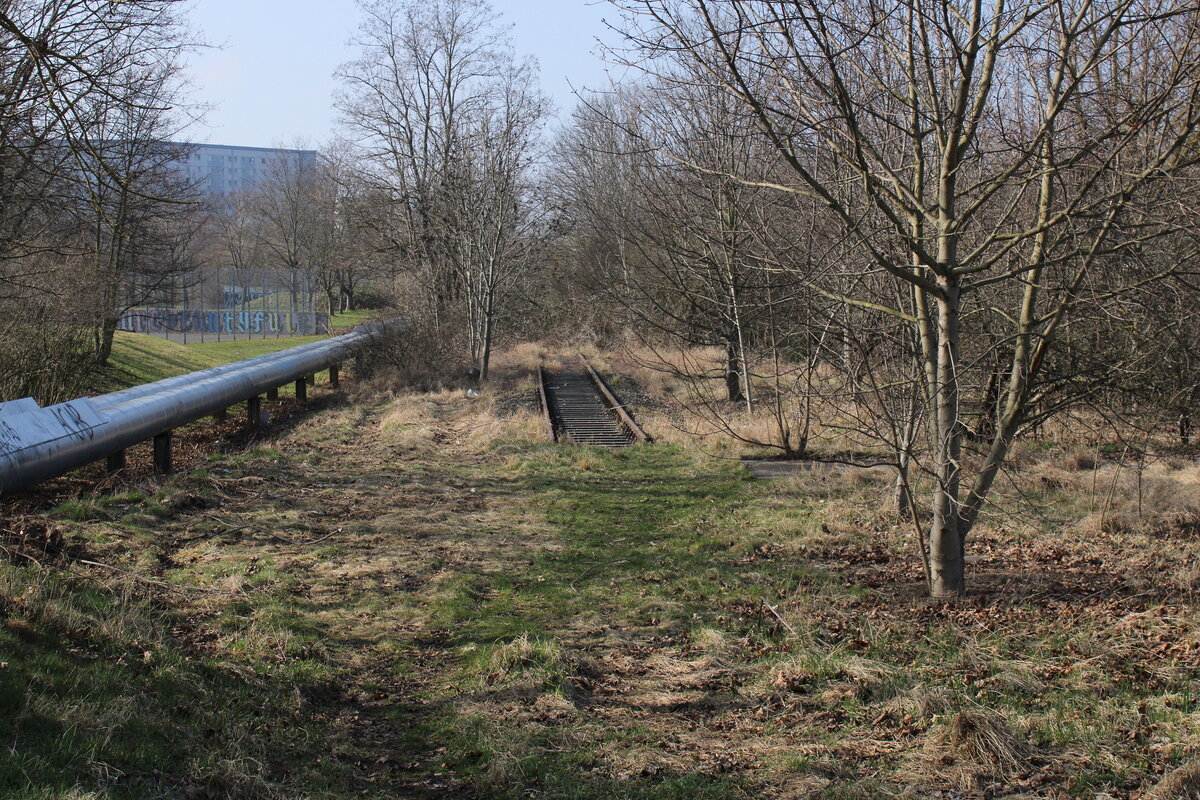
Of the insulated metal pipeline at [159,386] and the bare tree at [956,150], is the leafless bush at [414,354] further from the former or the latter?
the bare tree at [956,150]

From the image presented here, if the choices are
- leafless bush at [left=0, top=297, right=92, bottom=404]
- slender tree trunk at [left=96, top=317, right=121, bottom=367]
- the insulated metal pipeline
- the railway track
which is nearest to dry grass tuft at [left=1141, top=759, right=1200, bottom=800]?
the railway track

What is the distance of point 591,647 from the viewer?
623 centimetres

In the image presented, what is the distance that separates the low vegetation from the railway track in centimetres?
491

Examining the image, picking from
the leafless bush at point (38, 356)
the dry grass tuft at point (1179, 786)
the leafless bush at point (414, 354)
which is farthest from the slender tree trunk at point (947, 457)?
the leafless bush at point (414, 354)

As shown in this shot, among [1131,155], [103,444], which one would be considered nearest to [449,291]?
[103,444]

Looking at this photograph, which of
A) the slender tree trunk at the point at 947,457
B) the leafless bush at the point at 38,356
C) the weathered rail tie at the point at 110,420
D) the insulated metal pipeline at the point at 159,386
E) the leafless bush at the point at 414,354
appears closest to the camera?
the slender tree trunk at the point at 947,457

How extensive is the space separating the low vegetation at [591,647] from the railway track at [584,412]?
4.91 m

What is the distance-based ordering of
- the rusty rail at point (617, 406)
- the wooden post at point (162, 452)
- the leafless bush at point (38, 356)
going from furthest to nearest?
1. the rusty rail at point (617, 406)
2. the leafless bush at point (38, 356)
3. the wooden post at point (162, 452)

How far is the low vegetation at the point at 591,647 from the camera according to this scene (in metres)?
4.18

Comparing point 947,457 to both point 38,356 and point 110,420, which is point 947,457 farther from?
point 38,356

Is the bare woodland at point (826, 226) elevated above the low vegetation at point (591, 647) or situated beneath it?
elevated above

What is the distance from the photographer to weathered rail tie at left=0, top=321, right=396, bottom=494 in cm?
900

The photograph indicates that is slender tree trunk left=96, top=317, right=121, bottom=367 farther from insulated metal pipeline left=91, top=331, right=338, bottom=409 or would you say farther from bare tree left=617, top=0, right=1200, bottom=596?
bare tree left=617, top=0, right=1200, bottom=596

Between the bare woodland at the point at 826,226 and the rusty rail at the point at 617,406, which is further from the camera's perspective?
the rusty rail at the point at 617,406
